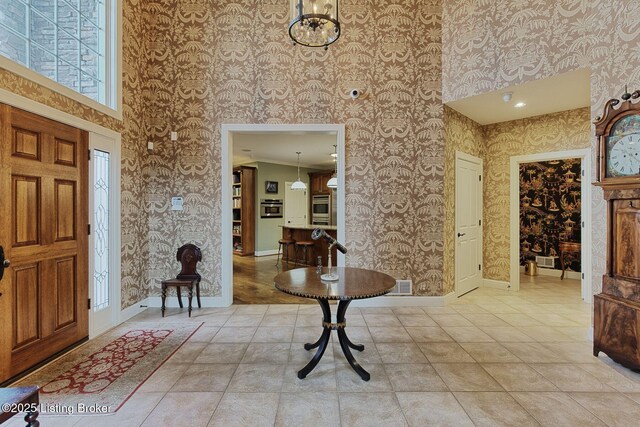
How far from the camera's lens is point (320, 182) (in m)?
9.01

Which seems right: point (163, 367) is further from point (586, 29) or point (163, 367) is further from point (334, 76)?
point (586, 29)

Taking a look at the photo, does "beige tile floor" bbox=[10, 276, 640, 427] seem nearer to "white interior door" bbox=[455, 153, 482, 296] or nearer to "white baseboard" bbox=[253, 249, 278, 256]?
"white interior door" bbox=[455, 153, 482, 296]

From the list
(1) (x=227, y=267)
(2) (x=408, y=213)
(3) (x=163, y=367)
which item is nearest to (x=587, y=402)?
(2) (x=408, y=213)

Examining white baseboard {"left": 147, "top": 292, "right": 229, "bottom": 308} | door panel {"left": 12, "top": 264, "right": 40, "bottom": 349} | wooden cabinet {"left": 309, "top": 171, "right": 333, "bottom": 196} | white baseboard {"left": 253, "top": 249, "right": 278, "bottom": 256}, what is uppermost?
wooden cabinet {"left": 309, "top": 171, "right": 333, "bottom": 196}

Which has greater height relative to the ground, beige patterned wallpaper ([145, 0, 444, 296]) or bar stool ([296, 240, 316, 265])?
beige patterned wallpaper ([145, 0, 444, 296])

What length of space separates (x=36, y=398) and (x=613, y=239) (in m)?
3.89

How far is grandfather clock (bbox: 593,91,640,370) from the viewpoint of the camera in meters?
2.26

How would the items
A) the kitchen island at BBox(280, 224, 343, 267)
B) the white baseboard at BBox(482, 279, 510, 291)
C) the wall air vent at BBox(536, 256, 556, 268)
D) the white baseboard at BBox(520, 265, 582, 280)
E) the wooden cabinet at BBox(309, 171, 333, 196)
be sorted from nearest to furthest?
the white baseboard at BBox(482, 279, 510, 291) < the white baseboard at BBox(520, 265, 582, 280) < the wall air vent at BBox(536, 256, 556, 268) < the kitchen island at BBox(280, 224, 343, 267) < the wooden cabinet at BBox(309, 171, 333, 196)

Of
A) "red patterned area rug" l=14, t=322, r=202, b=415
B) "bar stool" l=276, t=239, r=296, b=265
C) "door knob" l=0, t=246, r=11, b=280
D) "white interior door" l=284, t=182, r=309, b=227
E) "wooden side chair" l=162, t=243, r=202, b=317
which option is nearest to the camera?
"red patterned area rug" l=14, t=322, r=202, b=415

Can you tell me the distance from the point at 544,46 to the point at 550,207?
3.86 meters

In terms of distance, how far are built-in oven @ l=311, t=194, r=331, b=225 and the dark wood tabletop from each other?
246 inches

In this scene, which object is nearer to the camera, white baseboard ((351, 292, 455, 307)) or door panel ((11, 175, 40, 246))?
door panel ((11, 175, 40, 246))

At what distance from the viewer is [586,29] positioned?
281 cm

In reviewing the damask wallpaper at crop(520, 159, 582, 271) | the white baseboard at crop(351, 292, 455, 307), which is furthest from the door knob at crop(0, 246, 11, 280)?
the damask wallpaper at crop(520, 159, 582, 271)
